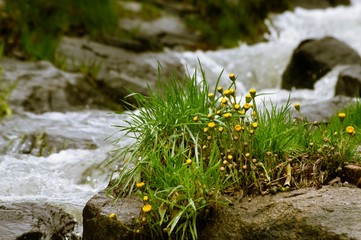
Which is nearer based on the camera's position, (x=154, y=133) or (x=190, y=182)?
(x=190, y=182)

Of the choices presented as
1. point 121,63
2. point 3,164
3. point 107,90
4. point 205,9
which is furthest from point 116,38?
point 3,164

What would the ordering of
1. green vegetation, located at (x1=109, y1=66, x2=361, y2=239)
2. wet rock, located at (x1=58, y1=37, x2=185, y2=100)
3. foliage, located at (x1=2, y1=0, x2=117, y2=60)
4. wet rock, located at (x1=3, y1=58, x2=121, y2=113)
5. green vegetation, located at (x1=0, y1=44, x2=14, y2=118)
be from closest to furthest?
green vegetation, located at (x1=109, y1=66, x2=361, y2=239) < green vegetation, located at (x1=0, y1=44, x2=14, y2=118) < wet rock, located at (x1=3, y1=58, x2=121, y2=113) < wet rock, located at (x1=58, y1=37, x2=185, y2=100) < foliage, located at (x1=2, y1=0, x2=117, y2=60)

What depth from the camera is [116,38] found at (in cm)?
985

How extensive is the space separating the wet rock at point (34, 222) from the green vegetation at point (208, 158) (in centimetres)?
43

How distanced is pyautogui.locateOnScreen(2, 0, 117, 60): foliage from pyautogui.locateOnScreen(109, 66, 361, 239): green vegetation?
524 cm

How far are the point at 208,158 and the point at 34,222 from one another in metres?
1.16

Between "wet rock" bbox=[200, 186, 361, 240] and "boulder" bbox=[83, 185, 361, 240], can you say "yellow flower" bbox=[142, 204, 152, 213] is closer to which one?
"boulder" bbox=[83, 185, 361, 240]

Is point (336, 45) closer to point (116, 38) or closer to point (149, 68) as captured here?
point (149, 68)

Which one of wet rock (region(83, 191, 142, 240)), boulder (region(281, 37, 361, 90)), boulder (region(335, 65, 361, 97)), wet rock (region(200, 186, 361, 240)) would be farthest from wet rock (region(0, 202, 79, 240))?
boulder (region(281, 37, 361, 90))

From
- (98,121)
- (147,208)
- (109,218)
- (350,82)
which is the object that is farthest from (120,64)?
(147,208)

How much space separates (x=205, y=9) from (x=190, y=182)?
347 inches

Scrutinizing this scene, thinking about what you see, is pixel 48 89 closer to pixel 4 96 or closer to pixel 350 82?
pixel 4 96

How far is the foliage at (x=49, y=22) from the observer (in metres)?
8.88

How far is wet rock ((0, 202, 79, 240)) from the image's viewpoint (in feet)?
11.6
